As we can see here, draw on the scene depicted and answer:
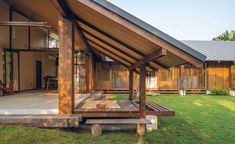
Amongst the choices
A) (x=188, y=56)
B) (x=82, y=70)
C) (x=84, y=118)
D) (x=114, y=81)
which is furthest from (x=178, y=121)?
(x=114, y=81)

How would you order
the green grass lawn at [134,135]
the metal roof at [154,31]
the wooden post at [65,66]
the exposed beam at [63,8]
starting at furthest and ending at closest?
the wooden post at [65,66] < the green grass lawn at [134,135] < the exposed beam at [63,8] < the metal roof at [154,31]

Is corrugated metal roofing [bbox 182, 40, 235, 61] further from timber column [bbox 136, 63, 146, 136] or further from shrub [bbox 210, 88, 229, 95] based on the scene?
timber column [bbox 136, 63, 146, 136]

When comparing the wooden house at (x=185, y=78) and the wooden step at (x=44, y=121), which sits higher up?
the wooden house at (x=185, y=78)

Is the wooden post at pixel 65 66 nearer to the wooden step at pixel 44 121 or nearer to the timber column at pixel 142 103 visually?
the wooden step at pixel 44 121

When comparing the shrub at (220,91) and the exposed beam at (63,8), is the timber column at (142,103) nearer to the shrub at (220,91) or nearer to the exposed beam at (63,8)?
the exposed beam at (63,8)

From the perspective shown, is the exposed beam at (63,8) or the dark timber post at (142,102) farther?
the dark timber post at (142,102)

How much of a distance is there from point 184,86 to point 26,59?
11.1m

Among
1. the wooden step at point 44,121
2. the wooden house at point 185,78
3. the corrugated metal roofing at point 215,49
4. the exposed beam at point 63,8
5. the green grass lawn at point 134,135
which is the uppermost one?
the corrugated metal roofing at point 215,49

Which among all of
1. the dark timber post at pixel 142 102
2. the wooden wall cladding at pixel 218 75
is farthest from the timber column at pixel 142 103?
the wooden wall cladding at pixel 218 75

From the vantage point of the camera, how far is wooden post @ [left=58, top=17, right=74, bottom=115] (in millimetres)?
5023

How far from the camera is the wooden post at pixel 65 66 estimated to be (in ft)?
16.5

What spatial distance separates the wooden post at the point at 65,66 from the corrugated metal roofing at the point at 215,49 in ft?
44.0

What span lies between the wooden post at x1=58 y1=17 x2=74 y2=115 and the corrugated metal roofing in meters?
13.4

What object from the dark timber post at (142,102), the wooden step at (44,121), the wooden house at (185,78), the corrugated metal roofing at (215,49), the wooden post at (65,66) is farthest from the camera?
the wooden house at (185,78)
